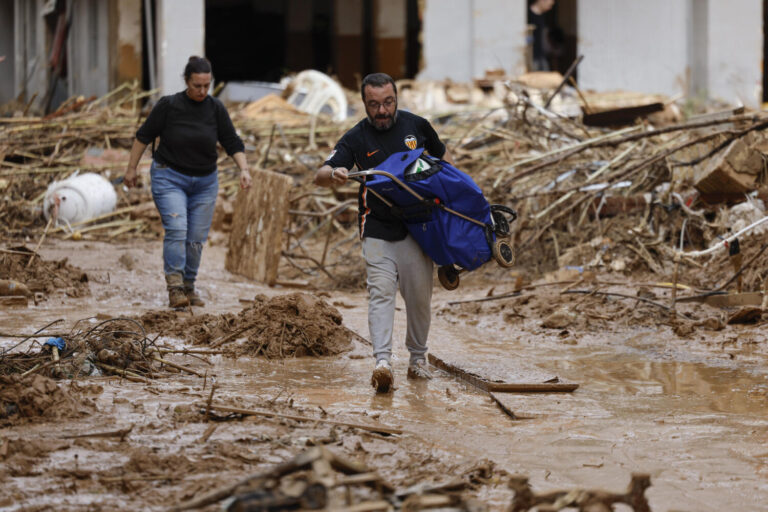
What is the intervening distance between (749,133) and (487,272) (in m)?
3.02

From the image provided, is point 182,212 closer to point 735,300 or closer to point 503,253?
point 503,253

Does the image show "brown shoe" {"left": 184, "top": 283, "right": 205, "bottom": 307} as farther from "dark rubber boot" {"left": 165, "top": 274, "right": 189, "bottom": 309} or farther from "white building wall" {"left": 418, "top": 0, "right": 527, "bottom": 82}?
"white building wall" {"left": 418, "top": 0, "right": 527, "bottom": 82}

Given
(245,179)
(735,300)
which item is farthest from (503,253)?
(245,179)

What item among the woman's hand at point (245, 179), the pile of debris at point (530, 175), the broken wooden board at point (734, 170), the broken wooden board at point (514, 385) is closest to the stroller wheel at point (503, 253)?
the broken wooden board at point (514, 385)

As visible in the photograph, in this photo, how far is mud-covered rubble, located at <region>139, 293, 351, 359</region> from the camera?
6398mm

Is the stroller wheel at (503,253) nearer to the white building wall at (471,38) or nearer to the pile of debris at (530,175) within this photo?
the pile of debris at (530,175)

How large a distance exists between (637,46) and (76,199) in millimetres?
10682

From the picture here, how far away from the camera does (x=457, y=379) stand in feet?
19.0

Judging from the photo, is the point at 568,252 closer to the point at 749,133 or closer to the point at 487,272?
the point at 487,272

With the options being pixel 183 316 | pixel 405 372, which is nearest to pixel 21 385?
pixel 405 372

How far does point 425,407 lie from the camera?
495 cm

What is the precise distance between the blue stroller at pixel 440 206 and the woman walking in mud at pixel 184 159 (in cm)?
291

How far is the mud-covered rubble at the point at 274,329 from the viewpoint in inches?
252

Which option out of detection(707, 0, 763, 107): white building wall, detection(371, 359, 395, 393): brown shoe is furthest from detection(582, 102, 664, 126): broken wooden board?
detection(371, 359, 395, 393): brown shoe
